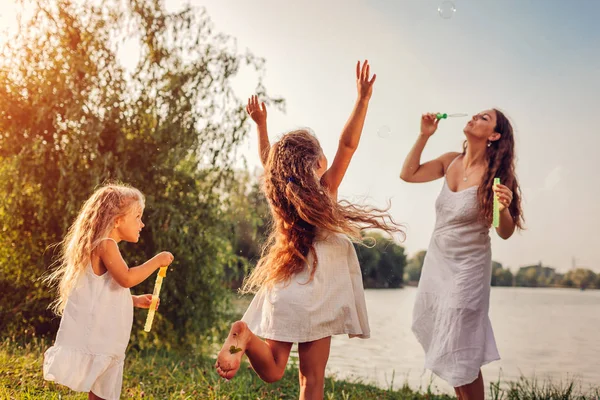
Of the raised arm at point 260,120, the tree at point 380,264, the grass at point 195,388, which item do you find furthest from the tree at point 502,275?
the raised arm at point 260,120

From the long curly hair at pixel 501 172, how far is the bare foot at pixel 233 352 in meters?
1.60

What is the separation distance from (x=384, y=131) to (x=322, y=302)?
1949 millimetres

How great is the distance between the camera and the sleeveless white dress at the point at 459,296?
10.9 feet

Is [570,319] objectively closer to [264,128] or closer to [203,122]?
[203,122]

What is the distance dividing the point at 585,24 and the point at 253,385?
5222mm

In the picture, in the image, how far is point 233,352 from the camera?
235 cm

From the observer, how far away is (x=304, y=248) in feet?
8.83

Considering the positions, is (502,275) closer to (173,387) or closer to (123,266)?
(173,387)

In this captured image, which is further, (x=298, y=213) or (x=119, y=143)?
(x=119, y=143)

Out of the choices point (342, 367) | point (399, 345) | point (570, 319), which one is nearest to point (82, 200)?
point (342, 367)

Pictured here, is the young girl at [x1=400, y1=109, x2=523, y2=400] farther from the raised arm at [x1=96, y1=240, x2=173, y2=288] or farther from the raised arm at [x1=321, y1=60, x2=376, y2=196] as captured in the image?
the raised arm at [x1=96, y1=240, x2=173, y2=288]

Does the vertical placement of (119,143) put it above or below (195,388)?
above

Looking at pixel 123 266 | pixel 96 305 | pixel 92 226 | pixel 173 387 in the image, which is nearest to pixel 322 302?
pixel 123 266

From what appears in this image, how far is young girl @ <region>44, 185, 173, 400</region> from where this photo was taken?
2789mm
